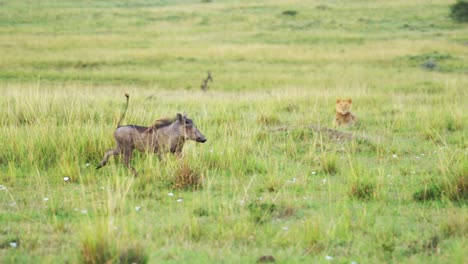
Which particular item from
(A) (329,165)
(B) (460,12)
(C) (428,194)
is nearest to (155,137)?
(A) (329,165)

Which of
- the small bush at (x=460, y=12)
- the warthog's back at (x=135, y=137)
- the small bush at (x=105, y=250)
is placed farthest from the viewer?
the small bush at (x=460, y=12)

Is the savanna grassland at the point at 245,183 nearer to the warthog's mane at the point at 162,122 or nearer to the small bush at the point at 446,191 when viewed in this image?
the small bush at the point at 446,191

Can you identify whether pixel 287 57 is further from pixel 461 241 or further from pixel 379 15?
pixel 461 241

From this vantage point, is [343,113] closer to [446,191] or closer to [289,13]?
→ [446,191]

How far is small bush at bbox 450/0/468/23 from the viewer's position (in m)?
39.5

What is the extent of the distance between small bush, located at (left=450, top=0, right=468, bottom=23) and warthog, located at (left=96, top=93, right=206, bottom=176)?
36996mm

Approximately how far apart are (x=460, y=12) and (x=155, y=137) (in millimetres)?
37608

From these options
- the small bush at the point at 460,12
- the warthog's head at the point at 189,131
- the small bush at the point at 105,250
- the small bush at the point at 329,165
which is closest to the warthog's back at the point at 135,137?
the warthog's head at the point at 189,131

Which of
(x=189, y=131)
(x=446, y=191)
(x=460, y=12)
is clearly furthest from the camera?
(x=460, y=12)

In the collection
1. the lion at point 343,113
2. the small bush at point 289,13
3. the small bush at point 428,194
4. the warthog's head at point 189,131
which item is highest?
the warthog's head at point 189,131

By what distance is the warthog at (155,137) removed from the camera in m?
6.73

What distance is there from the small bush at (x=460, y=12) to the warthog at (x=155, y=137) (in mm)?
36996

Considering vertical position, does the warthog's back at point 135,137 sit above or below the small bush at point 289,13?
above

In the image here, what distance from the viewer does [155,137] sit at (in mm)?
6852
